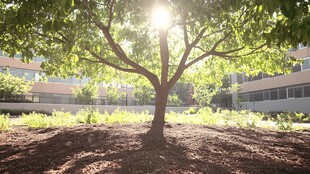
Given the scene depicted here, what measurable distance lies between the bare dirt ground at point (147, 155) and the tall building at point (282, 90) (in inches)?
948

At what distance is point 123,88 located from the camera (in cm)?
5647

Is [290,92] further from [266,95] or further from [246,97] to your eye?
[246,97]

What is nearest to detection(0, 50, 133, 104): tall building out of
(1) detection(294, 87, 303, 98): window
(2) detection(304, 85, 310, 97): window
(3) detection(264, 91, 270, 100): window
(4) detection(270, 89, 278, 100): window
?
(3) detection(264, 91, 270, 100): window

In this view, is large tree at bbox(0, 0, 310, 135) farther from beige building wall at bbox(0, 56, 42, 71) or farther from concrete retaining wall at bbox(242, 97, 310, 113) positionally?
beige building wall at bbox(0, 56, 42, 71)

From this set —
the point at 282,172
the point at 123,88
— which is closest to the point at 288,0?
the point at 282,172

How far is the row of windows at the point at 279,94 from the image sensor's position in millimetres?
32594

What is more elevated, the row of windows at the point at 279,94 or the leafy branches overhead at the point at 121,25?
the leafy branches overhead at the point at 121,25

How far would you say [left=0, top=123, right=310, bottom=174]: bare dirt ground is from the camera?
4.61 m

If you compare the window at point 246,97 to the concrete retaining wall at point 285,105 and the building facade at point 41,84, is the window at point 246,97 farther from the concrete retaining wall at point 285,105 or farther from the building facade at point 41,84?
the building facade at point 41,84

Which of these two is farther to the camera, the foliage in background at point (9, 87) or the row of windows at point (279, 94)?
the row of windows at point (279, 94)

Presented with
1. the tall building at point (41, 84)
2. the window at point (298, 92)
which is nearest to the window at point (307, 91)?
the window at point (298, 92)

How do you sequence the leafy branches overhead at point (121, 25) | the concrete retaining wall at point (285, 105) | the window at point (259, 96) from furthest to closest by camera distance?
the window at point (259, 96), the concrete retaining wall at point (285, 105), the leafy branches overhead at point (121, 25)

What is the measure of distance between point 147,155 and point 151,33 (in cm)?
641

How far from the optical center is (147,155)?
17.4 feet
